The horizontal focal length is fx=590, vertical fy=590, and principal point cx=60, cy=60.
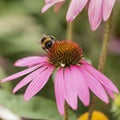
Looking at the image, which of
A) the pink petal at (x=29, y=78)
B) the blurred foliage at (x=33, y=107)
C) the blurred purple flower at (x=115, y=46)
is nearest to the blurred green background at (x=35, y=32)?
the blurred purple flower at (x=115, y=46)

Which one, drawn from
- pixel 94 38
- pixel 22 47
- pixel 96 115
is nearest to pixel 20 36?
pixel 22 47

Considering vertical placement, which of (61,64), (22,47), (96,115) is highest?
(22,47)

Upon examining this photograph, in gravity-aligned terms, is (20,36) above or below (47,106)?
above

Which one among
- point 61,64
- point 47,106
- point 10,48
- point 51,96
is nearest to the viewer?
point 61,64

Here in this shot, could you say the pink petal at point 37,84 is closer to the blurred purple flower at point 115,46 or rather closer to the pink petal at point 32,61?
the pink petal at point 32,61

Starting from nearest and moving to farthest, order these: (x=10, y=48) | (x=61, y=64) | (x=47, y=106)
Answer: (x=61, y=64) → (x=47, y=106) → (x=10, y=48)

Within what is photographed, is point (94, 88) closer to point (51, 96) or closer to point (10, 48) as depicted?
point (51, 96)

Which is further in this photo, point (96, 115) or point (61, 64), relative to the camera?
point (96, 115)

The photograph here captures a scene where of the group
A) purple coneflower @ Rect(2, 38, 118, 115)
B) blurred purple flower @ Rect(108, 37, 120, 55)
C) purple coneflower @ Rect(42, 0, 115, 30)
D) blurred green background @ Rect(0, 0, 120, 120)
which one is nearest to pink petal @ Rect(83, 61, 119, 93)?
purple coneflower @ Rect(2, 38, 118, 115)
